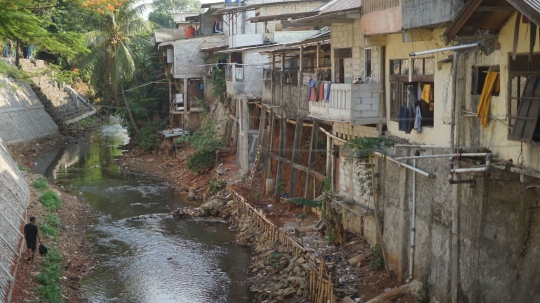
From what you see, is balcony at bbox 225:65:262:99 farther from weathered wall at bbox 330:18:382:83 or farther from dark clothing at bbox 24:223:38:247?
dark clothing at bbox 24:223:38:247

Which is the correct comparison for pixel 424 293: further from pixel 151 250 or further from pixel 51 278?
pixel 151 250

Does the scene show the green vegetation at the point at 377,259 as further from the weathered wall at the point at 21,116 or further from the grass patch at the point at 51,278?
the weathered wall at the point at 21,116

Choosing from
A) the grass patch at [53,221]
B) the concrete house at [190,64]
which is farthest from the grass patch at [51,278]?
the concrete house at [190,64]

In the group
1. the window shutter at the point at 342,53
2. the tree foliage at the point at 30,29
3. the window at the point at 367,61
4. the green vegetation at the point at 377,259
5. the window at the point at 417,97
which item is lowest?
the green vegetation at the point at 377,259

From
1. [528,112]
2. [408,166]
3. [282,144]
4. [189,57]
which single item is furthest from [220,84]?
[528,112]

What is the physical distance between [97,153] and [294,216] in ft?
76.8

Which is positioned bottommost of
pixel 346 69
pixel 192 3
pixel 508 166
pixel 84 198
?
pixel 84 198

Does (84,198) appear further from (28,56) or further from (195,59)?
(28,56)

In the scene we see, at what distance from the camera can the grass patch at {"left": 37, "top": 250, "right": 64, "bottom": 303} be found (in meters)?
16.1

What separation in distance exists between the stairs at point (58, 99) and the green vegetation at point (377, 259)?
3356 cm

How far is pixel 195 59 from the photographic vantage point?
132 feet

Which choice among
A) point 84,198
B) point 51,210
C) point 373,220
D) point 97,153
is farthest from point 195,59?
point 373,220

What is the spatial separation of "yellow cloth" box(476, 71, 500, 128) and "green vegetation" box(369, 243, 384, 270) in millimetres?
5391

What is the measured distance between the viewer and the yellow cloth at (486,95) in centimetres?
1227
